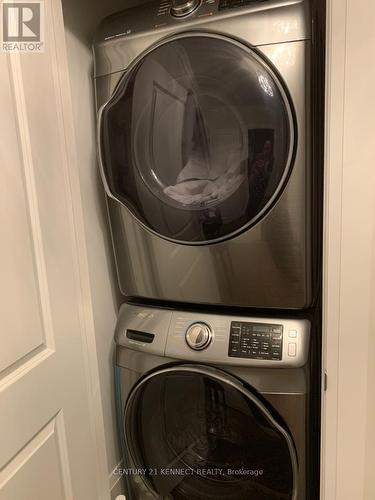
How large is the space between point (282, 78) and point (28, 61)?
636 mm

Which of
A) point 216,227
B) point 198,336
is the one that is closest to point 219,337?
point 198,336

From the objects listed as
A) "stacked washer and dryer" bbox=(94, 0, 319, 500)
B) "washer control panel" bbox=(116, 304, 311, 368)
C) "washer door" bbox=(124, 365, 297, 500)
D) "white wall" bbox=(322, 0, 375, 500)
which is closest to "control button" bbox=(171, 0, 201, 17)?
"stacked washer and dryer" bbox=(94, 0, 319, 500)

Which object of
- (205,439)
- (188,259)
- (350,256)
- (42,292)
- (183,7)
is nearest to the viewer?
(350,256)

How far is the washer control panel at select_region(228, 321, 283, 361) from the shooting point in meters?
1.19

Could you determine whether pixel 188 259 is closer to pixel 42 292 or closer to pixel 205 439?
pixel 42 292

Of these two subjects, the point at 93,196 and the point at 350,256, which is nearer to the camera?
the point at 350,256

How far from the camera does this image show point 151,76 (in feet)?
3.96

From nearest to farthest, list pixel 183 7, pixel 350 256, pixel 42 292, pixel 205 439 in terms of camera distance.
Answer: pixel 350 256
pixel 42 292
pixel 183 7
pixel 205 439

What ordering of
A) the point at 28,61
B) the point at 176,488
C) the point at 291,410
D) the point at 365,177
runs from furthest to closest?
the point at 176,488 → the point at 291,410 → the point at 28,61 → the point at 365,177

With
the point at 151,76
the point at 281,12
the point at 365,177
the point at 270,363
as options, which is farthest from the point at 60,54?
the point at 270,363

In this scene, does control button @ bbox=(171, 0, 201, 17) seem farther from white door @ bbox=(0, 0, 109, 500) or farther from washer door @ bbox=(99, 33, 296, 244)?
white door @ bbox=(0, 0, 109, 500)

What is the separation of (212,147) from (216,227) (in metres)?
0.23

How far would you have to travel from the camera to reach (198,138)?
47.0 inches

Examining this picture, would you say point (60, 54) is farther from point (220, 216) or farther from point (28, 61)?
point (220, 216)
